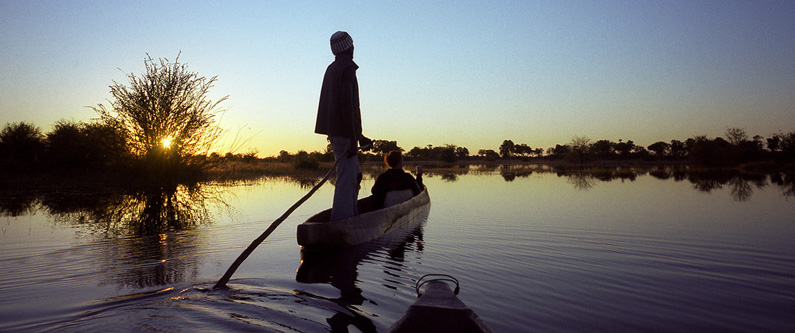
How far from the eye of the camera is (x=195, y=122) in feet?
49.7

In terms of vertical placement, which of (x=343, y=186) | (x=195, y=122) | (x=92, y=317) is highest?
(x=195, y=122)

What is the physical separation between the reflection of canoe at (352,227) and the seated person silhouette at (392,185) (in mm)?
454

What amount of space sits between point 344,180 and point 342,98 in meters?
1.06

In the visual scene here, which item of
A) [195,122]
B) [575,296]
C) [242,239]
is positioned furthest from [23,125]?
[575,296]

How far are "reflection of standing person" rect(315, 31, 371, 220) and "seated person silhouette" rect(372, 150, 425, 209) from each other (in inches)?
84.1

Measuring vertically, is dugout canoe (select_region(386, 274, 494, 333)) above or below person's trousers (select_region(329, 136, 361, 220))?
below

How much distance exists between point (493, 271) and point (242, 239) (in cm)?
356

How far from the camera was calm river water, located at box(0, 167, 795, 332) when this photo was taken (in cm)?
286

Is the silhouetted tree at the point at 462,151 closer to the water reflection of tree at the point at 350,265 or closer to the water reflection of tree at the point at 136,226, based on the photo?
the water reflection of tree at the point at 136,226

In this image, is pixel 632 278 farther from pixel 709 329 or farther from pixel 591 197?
pixel 591 197

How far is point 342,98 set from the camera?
538cm

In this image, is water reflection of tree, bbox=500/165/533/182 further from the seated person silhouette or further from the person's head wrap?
the person's head wrap

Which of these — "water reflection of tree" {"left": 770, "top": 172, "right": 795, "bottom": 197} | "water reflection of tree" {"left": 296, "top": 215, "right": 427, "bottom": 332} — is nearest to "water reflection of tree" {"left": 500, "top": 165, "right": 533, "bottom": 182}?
"water reflection of tree" {"left": 770, "top": 172, "right": 795, "bottom": 197}

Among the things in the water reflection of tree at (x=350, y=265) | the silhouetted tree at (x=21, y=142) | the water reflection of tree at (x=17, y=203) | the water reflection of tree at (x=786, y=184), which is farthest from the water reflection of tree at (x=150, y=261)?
the silhouetted tree at (x=21, y=142)
